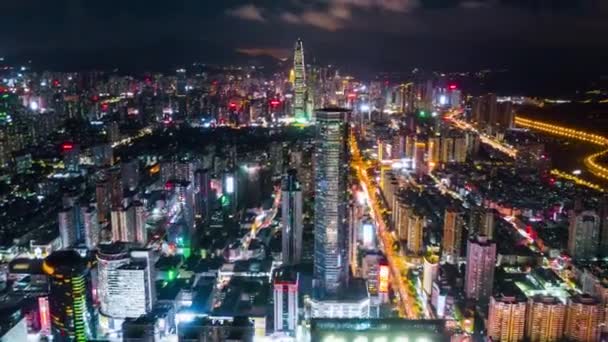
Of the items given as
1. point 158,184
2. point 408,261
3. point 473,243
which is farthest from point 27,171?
point 473,243

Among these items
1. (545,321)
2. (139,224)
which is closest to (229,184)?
(139,224)

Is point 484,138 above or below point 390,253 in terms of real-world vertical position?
above

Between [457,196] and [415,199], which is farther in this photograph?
[457,196]

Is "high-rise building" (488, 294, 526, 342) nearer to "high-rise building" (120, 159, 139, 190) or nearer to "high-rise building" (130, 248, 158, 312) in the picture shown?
"high-rise building" (130, 248, 158, 312)

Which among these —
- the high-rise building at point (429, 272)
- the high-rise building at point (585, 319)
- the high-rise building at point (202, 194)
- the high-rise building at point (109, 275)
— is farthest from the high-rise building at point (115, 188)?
the high-rise building at point (585, 319)

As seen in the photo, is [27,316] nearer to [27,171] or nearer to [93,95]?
[27,171]

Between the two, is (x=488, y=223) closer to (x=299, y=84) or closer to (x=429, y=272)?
(x=429, y=272)
